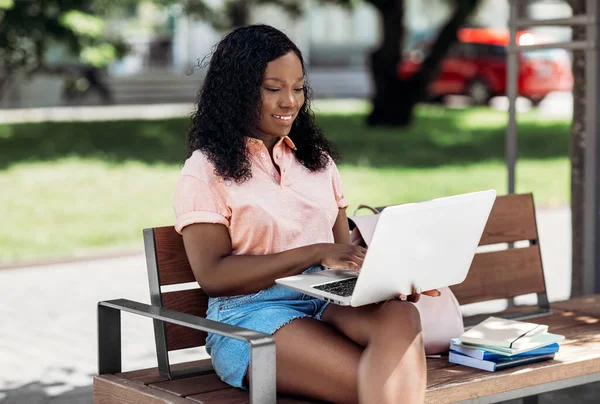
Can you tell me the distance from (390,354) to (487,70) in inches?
871

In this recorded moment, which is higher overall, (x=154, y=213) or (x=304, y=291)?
(x=304, y=291)

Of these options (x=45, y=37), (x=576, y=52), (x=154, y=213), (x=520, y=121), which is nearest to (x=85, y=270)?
(x=154, y=213)

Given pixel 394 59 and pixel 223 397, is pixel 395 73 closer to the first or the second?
pixel 394 59

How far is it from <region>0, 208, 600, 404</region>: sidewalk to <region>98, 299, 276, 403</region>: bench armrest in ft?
5.17

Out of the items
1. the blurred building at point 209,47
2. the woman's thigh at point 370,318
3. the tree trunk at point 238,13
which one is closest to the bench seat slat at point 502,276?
the woman's thigh at point 370,318

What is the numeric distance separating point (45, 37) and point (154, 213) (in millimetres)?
4651

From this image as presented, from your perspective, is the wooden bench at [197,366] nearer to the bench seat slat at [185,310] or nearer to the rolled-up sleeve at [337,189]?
the bench seat slat at [185,310]

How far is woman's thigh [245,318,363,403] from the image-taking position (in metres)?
3.25

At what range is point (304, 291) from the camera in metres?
3.28

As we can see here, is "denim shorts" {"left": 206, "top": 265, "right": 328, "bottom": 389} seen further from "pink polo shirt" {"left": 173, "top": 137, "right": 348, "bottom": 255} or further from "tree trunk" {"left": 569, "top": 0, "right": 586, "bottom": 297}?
"tree trunk" {"left": 569, "top": 0, "right": 586, "bottom": 297}

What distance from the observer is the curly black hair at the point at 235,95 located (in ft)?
12.0

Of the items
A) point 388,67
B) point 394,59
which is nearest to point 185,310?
point 394,59

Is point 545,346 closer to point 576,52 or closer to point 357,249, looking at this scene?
point 357,249

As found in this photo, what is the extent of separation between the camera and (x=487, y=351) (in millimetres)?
3730
